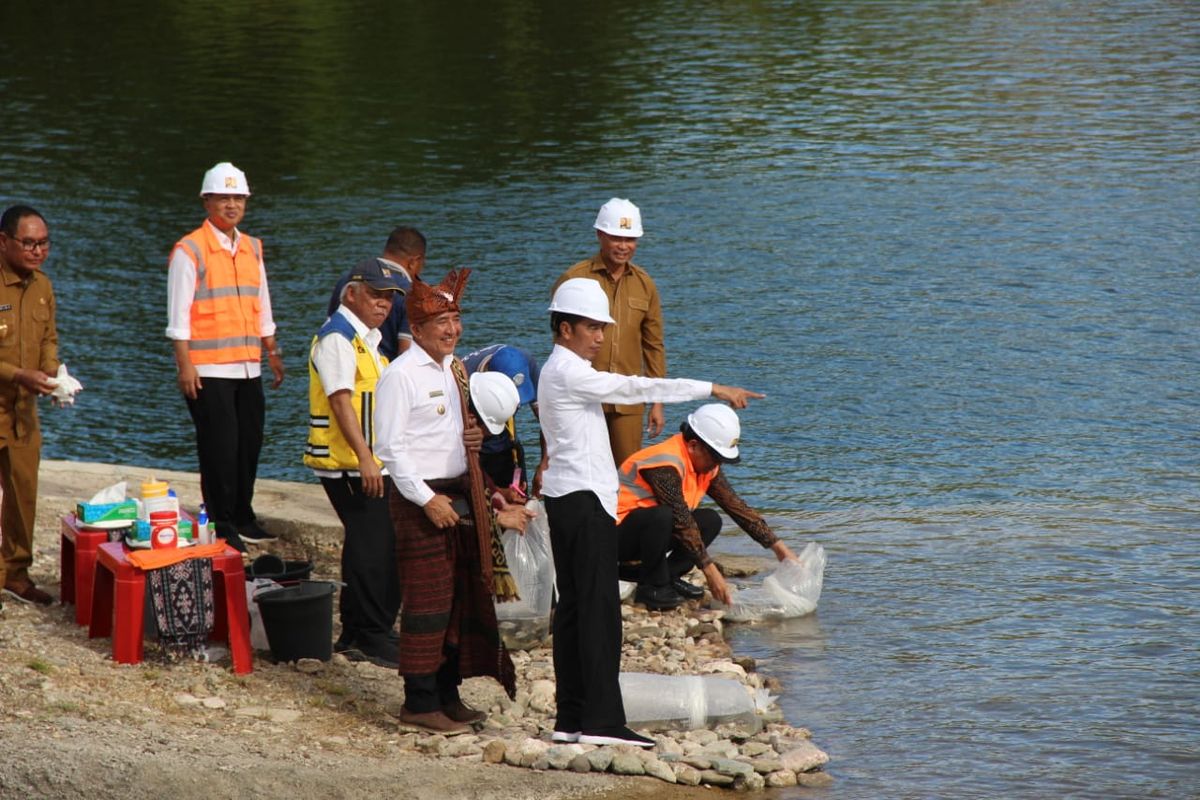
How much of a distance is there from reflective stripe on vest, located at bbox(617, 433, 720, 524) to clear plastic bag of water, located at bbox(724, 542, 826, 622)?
0.63 metres

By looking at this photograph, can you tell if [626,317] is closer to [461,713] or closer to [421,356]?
[421,356]

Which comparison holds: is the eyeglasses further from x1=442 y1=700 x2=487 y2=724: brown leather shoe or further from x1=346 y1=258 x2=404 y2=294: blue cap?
x1=442 y1=700 x2=487 y2=724: brown leather shoe

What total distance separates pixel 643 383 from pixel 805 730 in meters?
1.87

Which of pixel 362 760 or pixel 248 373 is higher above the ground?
pixel 248 373

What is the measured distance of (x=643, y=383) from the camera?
610 cm

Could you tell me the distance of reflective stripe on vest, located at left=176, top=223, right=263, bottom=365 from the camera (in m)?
8.62

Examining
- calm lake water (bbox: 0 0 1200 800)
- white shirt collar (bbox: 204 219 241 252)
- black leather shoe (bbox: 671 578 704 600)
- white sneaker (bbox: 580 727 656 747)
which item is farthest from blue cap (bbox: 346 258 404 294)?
calm lake water (bbox: 0 0 1200 800)

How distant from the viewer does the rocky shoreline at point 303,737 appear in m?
5.89

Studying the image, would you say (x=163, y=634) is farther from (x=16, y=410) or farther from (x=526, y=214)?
(x=526, y=214)

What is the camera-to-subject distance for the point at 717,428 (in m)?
8.06

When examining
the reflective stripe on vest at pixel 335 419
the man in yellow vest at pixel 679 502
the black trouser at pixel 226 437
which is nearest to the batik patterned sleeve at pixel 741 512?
the man in yellow vest at pixel 679 502

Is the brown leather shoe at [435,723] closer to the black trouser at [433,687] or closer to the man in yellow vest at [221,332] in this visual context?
the black trouser at [433,687]

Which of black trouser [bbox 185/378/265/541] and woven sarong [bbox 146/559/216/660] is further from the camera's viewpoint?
black trouser [bbox 185/378/265/541]

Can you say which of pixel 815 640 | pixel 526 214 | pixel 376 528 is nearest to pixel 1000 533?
pixel 815 640
